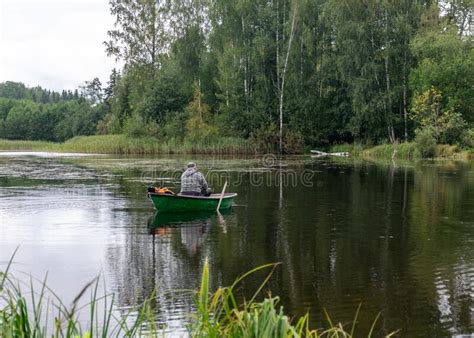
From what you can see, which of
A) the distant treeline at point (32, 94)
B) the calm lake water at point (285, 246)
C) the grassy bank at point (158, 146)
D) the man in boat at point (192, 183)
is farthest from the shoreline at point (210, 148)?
the distant treeline at point (32, 94)

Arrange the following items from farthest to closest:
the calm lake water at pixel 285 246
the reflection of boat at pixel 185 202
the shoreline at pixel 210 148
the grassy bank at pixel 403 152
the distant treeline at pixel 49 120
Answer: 1. the distant treeline at pixel 49 120
2. the shoreline at pixel 210 148
3. the grassy bank at pixel 403 152
4. the reflection of boat at pixel 185 202
5. the calm lake water at pixel 285 246

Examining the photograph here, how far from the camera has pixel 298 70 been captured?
153 ft

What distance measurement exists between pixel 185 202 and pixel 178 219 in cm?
75

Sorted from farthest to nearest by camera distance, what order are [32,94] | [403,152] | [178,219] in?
[32,94]
[403,152]
[178,219]

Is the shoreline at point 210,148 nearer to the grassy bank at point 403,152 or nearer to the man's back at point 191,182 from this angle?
the grassy bank at point 403,152

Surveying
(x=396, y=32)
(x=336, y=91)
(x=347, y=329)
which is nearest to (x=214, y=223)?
(x=347, y=329)

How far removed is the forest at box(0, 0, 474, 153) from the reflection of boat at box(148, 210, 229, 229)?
26864 millimetres

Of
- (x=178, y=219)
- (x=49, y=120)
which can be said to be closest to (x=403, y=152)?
(x=178, y=219)

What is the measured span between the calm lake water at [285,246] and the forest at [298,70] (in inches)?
842

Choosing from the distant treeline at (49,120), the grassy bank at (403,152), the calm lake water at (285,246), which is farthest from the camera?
the distant treeline at (49,120)

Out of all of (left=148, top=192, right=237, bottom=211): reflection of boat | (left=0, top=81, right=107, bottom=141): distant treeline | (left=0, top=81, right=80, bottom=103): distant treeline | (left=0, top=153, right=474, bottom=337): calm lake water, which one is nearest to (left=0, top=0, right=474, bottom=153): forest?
(left=0, top=153, right=474, bottom=337): calm lake water

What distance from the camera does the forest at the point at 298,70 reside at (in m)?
41.4

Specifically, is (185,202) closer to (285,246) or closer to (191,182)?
(191,182)

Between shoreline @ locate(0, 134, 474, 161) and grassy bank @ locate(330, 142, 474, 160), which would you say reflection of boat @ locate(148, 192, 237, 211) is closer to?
shoreline @ locate(0, 134, 474, 161)
